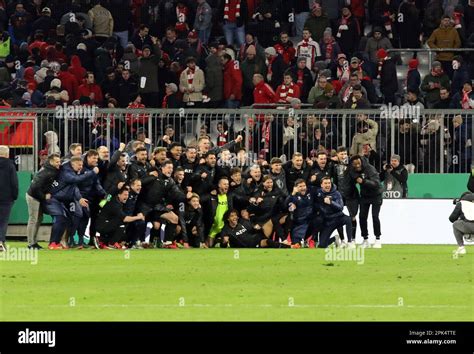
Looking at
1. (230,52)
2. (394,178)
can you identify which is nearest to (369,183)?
(394,178)

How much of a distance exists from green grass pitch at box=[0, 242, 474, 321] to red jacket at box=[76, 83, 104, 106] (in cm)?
886

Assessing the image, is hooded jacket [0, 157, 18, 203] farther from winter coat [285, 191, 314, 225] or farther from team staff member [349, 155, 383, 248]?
team staff member [349, 155, 383, 248]

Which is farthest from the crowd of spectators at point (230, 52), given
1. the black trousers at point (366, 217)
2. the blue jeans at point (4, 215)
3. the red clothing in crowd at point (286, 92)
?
the blue jeans at point (4, 215)

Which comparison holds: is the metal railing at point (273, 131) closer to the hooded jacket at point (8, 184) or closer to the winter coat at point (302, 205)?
the winter coat at point (302, 205)

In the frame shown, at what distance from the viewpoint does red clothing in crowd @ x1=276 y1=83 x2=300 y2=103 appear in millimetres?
37531

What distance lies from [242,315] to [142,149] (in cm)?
1209

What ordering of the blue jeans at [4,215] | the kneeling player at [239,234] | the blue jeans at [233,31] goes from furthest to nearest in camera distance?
the blue jeans at [233,31] → the kneeling player at [239,234] → the blue jeans at [4,215]

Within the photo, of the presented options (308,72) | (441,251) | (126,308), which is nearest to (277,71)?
(308,72)

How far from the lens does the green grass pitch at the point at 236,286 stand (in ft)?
65.3

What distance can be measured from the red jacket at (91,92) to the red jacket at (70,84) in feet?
0.41

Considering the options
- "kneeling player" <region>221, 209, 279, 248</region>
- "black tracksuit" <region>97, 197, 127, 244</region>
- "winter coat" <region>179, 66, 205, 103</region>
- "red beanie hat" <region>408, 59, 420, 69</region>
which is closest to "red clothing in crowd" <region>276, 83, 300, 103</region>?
"winter coat" <region>179, 66, 205, 103</region>

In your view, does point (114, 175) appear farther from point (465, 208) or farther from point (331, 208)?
point (465, 208)

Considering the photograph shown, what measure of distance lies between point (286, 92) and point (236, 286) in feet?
47.9

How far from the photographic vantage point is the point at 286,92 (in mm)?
37562
